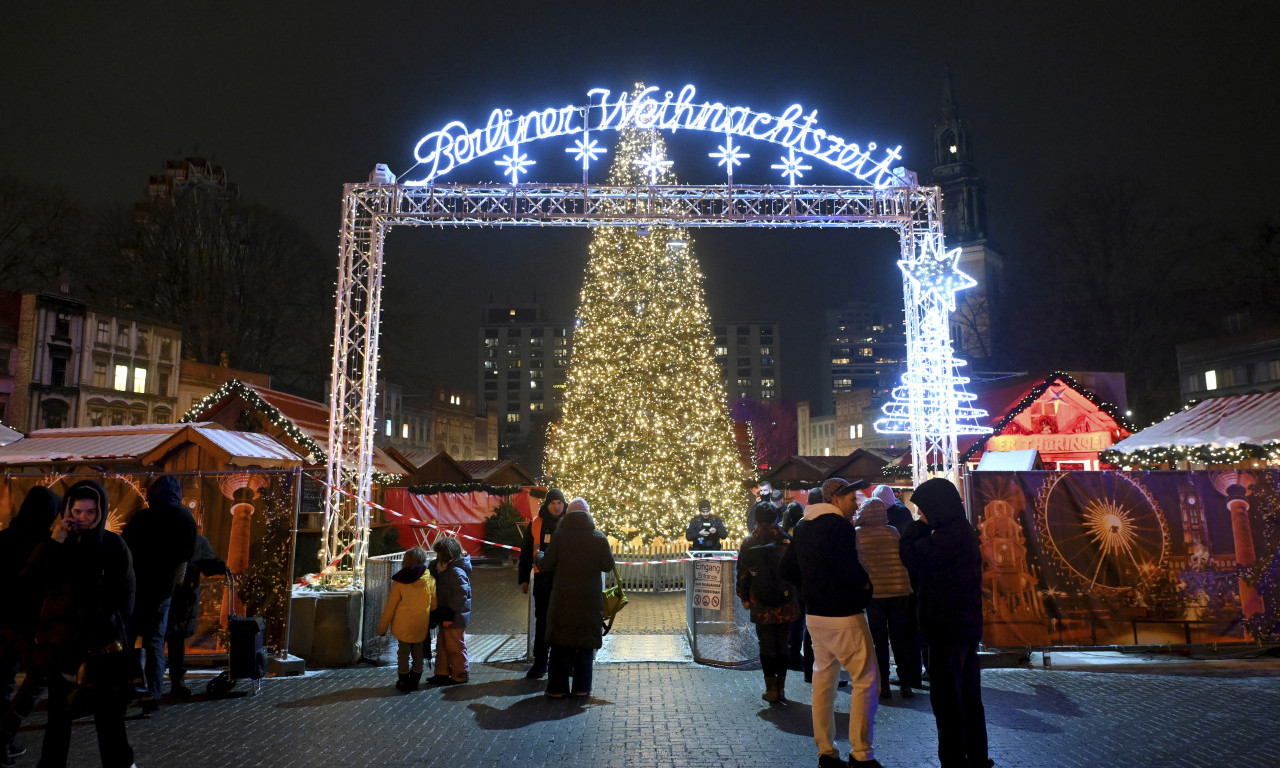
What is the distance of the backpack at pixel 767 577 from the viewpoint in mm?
7320

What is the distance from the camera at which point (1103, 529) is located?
29.5ft

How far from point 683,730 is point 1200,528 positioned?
679 cm

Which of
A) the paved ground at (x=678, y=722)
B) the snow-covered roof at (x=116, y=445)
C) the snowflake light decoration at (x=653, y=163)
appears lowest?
the paved ground at (x=678, y=722)

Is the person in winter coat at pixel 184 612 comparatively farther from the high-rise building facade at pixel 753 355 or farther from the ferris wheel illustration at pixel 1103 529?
the high-rise building facade at pixel 753 355

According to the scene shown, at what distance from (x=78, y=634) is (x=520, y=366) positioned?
5565 inches

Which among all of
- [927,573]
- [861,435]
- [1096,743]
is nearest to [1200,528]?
[1096,743]

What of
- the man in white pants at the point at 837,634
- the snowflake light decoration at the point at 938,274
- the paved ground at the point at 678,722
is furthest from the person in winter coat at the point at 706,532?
the man in white pants at the point at 837,634

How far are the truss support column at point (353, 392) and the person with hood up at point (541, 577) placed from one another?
4.14m

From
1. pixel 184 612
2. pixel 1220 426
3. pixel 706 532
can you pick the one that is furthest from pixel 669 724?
pixel 1220 426

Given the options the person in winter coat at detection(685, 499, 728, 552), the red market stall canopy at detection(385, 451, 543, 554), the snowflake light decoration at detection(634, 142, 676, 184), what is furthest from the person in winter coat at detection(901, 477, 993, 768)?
the red market stall canopy at detection(385, 451, 543, 554)

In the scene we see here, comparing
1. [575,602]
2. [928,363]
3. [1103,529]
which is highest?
[928,363]

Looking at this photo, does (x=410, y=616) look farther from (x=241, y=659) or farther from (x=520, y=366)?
(x=520, y=366)

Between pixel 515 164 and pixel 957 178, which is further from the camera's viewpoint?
pixel 957 178

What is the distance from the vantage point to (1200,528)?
9.02m
